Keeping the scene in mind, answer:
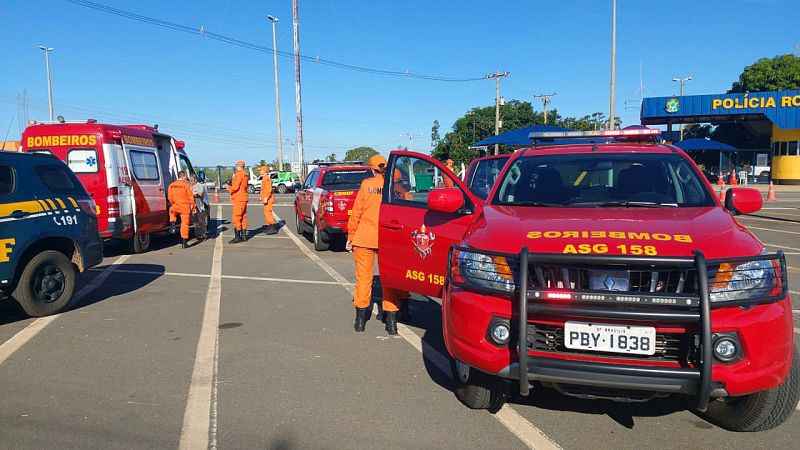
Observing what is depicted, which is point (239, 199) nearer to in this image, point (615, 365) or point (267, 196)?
point (267, 196)

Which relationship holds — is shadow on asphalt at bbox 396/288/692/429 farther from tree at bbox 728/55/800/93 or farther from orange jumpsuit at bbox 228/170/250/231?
tree at bbox 728/55/800/93

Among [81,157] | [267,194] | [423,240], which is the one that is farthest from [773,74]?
[423,240]

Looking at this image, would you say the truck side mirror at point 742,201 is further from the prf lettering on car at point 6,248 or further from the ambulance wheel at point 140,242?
the ambulance wheel at point 140,242

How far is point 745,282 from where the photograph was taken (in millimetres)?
3238

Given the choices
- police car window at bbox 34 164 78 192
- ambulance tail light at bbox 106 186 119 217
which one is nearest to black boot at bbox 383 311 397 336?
police car window at bbox 34 164 78 192

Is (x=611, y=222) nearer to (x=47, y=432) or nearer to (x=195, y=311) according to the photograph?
(x=47, y=432)

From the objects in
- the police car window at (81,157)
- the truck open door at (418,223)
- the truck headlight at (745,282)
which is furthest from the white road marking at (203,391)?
the police car window at (81,157)

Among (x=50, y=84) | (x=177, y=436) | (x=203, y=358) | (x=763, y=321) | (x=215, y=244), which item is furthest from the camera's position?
(x=50, y=84)

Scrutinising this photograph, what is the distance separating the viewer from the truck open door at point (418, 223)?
4930 millimetres

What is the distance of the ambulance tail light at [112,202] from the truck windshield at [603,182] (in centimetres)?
828

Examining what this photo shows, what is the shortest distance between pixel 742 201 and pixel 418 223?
2.42 meters

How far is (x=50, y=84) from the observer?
43.4m

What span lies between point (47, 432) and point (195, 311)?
3.31m

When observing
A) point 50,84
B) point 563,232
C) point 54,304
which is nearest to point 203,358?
point 54,304
